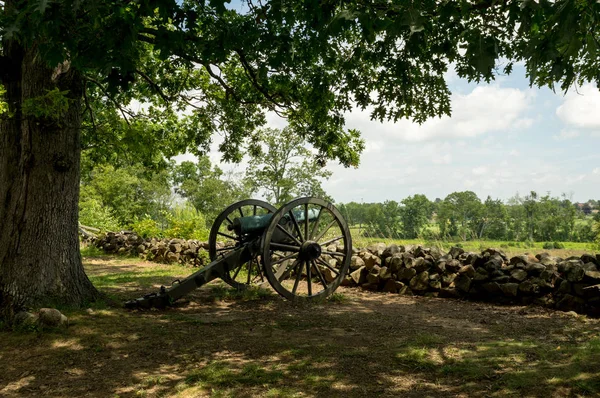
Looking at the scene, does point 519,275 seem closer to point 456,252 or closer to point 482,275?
point 482,275

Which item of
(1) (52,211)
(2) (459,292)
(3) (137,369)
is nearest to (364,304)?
(2) (459,292)

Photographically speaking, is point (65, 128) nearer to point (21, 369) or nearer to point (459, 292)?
point (21, 369)

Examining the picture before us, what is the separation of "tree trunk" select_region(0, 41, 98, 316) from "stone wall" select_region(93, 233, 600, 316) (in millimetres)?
4972

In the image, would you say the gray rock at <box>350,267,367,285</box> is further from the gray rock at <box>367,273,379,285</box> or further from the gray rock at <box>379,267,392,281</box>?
the gray rock at <box>379,267,392,281</box>

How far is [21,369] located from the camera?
4039 millimetres

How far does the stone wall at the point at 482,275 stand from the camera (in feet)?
20.7

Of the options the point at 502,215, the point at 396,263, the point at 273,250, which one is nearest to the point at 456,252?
the point at 396,263

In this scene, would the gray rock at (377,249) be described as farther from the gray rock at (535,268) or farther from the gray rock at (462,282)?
the gray rock at (535,268)

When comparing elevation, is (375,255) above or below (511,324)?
above

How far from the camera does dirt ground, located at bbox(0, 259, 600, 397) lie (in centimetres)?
351

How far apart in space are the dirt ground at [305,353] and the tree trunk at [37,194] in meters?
0.60

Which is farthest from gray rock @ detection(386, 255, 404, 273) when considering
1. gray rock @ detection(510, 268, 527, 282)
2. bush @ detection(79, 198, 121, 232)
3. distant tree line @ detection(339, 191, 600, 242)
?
distant tree line @ detection(339, 191, 600, 242)

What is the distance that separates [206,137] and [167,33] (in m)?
6.73

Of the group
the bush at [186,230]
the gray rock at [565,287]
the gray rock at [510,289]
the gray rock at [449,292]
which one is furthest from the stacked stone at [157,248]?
the gray rock at [565,287]
